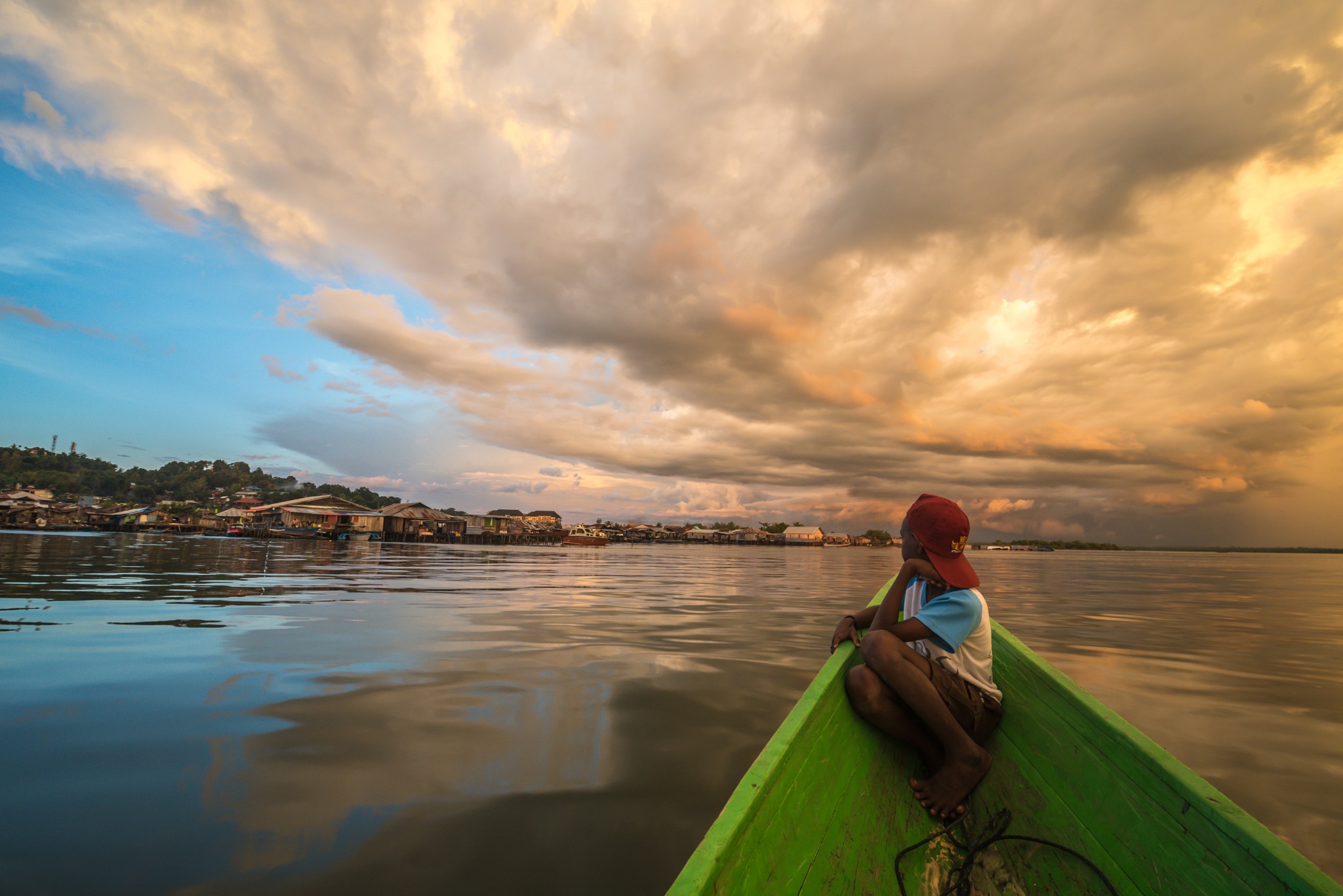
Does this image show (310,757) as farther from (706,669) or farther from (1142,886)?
(1142,886)

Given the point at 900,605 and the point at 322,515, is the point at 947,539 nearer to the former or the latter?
the point at 900,605

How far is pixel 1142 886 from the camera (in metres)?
1.74

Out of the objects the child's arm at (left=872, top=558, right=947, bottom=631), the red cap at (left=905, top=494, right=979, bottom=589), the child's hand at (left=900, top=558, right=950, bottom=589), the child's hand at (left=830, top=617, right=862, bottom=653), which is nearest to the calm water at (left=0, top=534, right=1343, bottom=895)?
the child's hand at (left=830, top=617, right=862, bottom=653)

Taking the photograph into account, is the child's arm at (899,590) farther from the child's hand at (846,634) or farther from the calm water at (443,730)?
the calm water at (443,730)

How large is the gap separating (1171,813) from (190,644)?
7.83m

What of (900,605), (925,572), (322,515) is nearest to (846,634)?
(900,605)

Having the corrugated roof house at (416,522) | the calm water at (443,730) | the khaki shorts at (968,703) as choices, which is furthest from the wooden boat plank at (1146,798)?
the corrugated roof house at (416,522)

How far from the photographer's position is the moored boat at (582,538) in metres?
65.3

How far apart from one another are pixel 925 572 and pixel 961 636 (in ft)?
1.23

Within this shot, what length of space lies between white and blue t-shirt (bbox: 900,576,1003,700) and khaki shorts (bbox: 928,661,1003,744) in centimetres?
3

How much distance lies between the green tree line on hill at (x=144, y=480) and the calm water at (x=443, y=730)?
71.7 meters

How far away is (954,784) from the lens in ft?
7.70

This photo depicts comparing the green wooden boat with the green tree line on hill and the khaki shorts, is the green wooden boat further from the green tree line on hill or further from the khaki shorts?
the green tree line on hill

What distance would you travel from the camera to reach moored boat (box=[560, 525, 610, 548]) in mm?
65256
